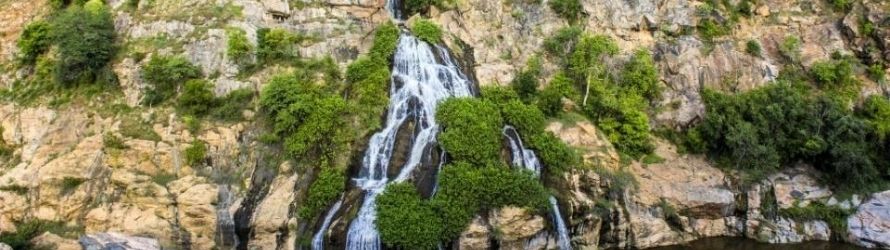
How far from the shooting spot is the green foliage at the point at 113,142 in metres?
21.1

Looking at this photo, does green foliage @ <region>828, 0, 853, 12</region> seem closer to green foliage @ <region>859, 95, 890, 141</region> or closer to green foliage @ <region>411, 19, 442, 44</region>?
green foliage @ <region>859, 95, 890, 141</region>

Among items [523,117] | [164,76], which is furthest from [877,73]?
[164,76]

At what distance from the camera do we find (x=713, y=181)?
2508 cm

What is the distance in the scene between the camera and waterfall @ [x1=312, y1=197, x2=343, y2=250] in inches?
766

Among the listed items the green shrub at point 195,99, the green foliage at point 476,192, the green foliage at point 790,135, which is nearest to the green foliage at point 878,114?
the green foliage at point 790,135

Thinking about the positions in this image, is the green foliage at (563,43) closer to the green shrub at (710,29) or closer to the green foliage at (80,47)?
the green shrub at (710,29)

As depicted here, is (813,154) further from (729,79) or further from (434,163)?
(434,163)

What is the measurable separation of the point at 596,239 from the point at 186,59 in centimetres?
1825

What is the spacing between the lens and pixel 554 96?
25.8 m

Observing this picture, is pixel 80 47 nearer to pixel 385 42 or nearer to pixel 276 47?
pixel 276 47

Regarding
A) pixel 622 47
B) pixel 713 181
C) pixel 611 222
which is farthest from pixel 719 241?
pixel 622 47

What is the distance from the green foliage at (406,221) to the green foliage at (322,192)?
5.62 feet

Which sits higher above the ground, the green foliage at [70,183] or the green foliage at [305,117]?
the green foliage at [305,117]

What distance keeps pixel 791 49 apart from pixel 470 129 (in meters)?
19.2
